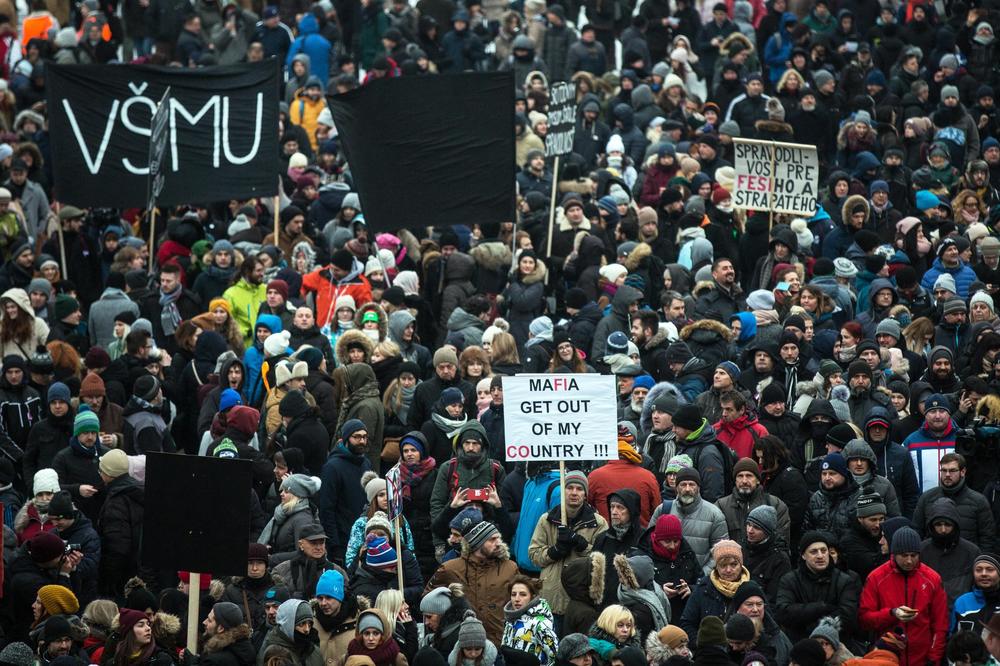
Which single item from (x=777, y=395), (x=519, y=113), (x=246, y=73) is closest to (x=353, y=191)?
(x=246, y=73)

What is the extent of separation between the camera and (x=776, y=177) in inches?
757

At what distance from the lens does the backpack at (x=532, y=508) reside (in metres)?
12.7

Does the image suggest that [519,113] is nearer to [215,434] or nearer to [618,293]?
[618,293]

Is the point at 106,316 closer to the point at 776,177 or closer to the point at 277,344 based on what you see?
the point at 277,344

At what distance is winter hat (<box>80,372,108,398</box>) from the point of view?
14516 mm

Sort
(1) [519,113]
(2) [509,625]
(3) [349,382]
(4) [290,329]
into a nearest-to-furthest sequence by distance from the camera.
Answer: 1. (2) [509,625]
2. (3) [349,382]
3. (4) [290,329]
4. (1) [519,113]

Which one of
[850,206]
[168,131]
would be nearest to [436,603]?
[168,131]

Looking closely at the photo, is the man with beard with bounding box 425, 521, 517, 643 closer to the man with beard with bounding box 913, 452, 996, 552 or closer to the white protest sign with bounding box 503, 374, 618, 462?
the white protest sign with bounding box 503, 374, 618, 462

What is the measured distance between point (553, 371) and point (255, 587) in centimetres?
394

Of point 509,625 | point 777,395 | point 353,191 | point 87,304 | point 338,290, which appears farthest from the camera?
point 353,191

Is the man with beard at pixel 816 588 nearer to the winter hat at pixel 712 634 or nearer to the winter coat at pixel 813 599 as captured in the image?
the winter coat at pixel 813 599

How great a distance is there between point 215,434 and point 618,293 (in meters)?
4.09

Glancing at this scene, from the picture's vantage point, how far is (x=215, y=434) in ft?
46.9

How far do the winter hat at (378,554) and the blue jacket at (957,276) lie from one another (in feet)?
22.7
